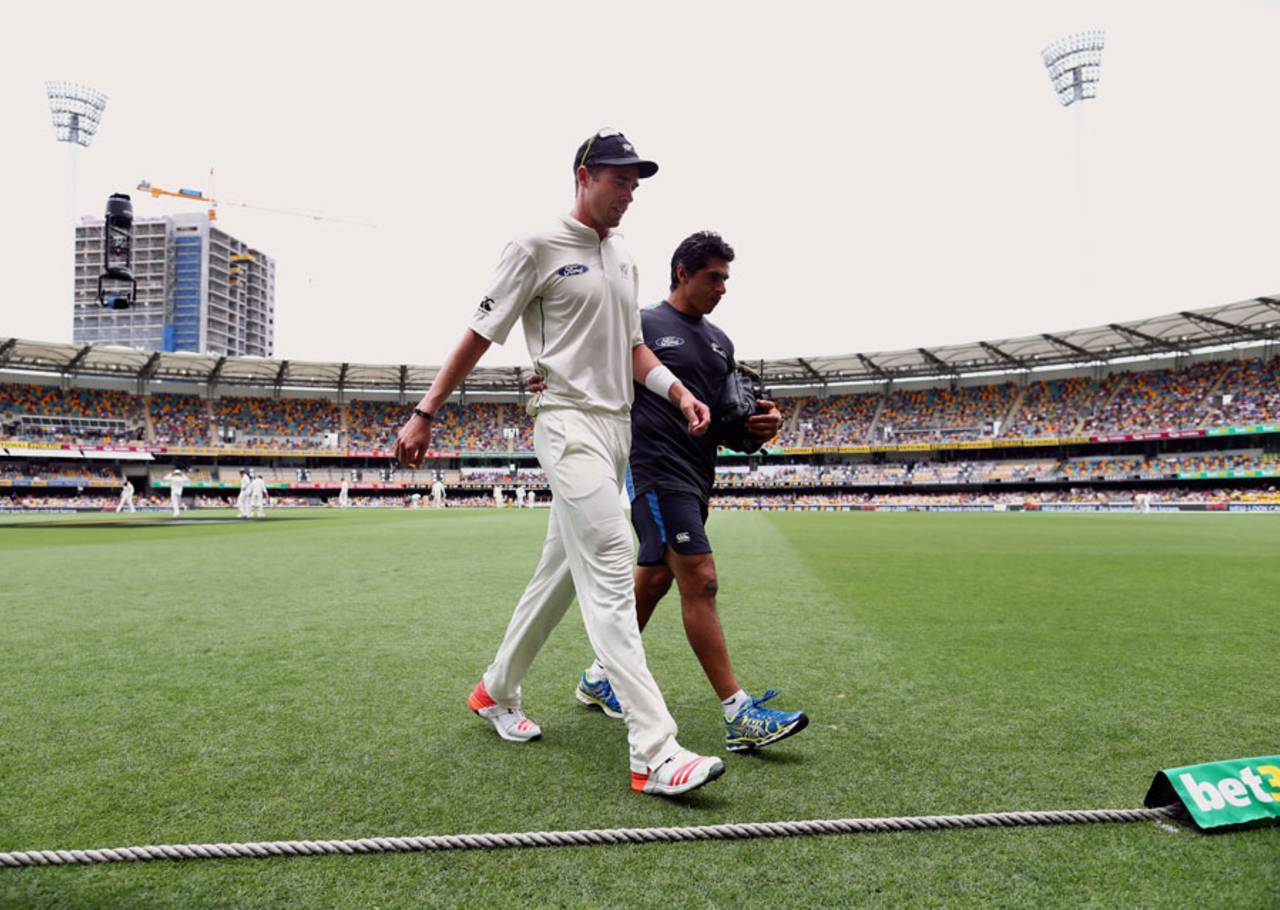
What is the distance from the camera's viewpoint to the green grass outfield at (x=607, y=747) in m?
1.85

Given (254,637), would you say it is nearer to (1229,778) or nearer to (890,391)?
(1229,778)

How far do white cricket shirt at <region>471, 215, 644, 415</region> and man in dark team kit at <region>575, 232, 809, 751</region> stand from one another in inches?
16.9

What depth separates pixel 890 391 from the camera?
5812cm

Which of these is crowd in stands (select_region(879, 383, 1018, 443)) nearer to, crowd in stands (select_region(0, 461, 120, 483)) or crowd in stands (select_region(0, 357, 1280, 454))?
crowd in stands (select_region(0, 357, 1280, 454))

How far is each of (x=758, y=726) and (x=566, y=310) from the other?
5.55 feet

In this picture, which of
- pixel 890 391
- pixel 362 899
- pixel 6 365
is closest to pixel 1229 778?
pixel 362 899

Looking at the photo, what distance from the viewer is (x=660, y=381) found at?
304 centimetres

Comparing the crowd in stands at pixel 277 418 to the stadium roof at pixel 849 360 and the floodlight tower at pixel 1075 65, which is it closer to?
the stadium roof at pixel 849 360

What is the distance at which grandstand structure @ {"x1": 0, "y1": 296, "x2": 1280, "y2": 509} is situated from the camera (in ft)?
144

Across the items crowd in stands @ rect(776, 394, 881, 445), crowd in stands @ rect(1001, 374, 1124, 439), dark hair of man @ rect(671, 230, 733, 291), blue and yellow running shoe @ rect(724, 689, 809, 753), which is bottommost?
crowd in stands @ rect(776, 394, 881, 445)

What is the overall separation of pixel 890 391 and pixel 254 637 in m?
57.5

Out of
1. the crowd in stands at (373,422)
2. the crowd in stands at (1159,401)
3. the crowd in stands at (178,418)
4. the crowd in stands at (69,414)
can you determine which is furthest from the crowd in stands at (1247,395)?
the crowd in stands at (69,414)

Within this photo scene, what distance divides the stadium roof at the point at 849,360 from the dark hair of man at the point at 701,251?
42.7m

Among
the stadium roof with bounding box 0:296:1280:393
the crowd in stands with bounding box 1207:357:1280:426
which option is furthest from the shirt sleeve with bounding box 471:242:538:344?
the crowd in stands with bounding box 1207:357:1280:426
